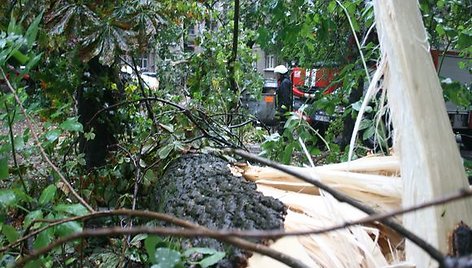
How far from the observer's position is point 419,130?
1101mm

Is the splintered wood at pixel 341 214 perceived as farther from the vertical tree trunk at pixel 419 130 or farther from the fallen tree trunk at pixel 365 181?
the vertical tree trunk at pixel 419 130

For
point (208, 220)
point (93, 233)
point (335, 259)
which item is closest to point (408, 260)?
point (335, 259)

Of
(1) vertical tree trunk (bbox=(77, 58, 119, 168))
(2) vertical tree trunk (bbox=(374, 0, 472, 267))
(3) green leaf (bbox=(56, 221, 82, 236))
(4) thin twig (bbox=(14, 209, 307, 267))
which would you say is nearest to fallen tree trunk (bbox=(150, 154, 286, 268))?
(3) green leaf (bbox=(56, 221, 82, 236))

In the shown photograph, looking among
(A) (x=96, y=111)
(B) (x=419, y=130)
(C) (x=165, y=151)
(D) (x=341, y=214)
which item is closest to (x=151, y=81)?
(A) (x=96, y=111)

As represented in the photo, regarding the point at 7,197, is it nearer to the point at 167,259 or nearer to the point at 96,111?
the point at 167,259

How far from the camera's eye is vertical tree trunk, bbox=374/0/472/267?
1.01 meters

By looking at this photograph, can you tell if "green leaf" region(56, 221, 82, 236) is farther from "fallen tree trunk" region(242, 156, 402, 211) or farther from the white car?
the white car

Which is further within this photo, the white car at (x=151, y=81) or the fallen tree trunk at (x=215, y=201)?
the white car at (x=151, y=81)

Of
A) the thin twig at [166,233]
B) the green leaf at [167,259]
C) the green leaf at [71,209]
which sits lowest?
the green leaf at [71,209]

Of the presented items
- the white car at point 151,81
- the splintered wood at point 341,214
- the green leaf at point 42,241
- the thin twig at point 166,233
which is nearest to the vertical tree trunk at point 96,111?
the white car at point 151,81

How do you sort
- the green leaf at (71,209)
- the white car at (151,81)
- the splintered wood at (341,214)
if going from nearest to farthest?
the splintered wood at (341,214)
the green leaf at (71,209)
the white car at (151,81)

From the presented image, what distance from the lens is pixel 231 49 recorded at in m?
4.87

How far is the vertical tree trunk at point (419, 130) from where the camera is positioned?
1.01 m

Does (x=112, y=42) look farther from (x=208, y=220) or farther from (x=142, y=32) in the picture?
(x=208, y=220)
